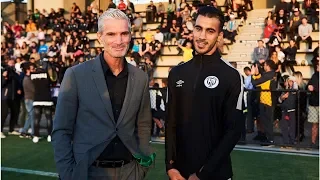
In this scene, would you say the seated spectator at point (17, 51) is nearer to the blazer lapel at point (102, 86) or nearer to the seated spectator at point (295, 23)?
the seated spectator at point (295, 23)

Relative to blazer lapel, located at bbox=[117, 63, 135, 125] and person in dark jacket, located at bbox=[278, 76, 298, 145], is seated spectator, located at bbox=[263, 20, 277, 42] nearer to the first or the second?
person in dark jacket, located at bbox=[278, 76, 298, 145]

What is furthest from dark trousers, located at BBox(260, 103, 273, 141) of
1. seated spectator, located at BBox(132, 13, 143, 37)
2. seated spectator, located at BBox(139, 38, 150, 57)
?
seated spectator, located at BBox(132, 13, 143, 37)

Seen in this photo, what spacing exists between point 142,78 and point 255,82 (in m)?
7.78

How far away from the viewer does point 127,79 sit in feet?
9.52

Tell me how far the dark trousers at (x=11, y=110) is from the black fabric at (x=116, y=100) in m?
9.83

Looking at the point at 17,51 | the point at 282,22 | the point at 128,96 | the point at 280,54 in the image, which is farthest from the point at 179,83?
the point at 17,51

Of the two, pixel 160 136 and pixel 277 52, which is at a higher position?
pixel 277 52

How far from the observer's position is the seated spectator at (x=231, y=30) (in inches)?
698

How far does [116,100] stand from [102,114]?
14 centimetres

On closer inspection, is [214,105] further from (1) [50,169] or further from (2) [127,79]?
(1) [50,169]

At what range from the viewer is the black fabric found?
2.83m

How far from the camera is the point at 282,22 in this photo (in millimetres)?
16406

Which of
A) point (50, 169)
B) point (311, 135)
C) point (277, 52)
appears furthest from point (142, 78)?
point (277, 52)

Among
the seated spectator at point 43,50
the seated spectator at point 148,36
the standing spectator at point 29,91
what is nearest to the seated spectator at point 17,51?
the seated spectator at point 43,50
